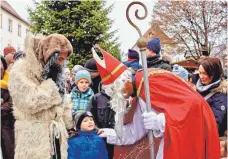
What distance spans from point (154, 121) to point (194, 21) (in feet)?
81.1

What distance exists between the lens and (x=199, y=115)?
3145mm

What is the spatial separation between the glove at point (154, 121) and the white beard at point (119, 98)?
1.23 feet

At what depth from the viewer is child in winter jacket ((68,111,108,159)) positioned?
3.97m

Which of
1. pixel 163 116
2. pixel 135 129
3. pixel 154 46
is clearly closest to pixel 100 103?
pixel 154 46

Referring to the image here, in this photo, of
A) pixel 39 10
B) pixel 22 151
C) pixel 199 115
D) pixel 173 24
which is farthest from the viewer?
pixel 173 24

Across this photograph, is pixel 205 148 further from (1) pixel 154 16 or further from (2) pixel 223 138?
(1) pixel 154 16

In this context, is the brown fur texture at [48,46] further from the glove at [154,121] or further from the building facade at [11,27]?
the building facade at [11,27]

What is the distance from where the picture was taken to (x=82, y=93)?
4.99 meters

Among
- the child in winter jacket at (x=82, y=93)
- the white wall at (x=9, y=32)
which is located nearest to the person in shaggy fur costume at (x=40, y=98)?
the child in winter jacket at (x=82, y=93)

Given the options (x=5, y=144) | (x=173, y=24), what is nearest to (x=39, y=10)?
(x=173, y=24)

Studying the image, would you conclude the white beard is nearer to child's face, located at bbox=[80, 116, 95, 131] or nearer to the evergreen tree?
child's face, located at bbox=[80, 116, 95, 131]

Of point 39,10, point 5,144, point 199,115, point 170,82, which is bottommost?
point 5,144

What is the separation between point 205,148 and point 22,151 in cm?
158

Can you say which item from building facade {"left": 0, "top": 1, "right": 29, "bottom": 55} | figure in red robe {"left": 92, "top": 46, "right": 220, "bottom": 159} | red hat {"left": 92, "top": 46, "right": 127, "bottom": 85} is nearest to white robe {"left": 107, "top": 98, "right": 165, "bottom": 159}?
figure in red robe {"left": 92, "top": 46, "right": 220, "bottom": 159}
